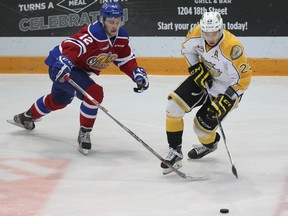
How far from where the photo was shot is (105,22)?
4.36 m

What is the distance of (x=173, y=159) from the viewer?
408 cm

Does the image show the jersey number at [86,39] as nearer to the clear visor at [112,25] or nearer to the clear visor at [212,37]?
the clear visor at [112,25]

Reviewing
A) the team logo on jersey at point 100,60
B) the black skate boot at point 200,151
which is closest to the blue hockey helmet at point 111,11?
the team logo on jersey at point 100,60

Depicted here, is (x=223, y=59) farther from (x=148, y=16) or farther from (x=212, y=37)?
(x=148, y=16)

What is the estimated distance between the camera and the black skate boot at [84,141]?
4.49 m

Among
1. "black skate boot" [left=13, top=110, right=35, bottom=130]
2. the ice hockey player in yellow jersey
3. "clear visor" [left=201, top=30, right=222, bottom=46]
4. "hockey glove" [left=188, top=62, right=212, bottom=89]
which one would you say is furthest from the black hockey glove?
"black skate boot" [left=13, top=110, right=35, bottom=130]

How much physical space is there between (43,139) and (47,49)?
202 cm

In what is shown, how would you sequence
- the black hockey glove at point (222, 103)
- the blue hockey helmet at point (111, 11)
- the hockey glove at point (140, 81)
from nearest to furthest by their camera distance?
the black hockey glove at point (222, 103) → the blue hockey helmet at point (111, 11) → the hockey glove at point (140, 81)

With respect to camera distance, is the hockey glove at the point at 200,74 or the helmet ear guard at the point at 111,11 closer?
the hockey glove at the point at 200,74

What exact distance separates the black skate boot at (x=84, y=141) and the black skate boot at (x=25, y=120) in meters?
0.53

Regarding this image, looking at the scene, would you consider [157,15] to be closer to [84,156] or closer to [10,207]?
[84,156]

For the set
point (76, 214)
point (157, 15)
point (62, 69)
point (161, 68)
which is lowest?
point (161, 68)

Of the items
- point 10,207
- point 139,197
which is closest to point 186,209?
point 139,197

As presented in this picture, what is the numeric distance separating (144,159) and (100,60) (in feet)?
2.17
